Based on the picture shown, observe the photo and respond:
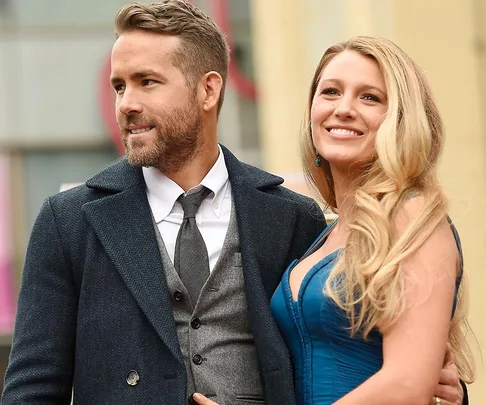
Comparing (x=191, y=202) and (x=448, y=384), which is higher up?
(x=191, y=202)

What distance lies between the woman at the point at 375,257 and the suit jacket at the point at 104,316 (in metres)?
0.17

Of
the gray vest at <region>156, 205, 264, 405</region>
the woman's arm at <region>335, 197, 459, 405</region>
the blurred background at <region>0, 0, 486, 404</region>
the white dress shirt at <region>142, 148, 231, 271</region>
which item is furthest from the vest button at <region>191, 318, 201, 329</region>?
the blurred background at <region>0, 0, 486, 404</region>

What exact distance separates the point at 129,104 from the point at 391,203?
0.98 meters

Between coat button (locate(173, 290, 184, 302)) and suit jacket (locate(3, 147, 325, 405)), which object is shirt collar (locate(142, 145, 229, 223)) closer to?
suit jacket (locate(3, 147, 325, 405))

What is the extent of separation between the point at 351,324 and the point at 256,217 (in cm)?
66

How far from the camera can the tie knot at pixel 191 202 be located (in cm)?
463

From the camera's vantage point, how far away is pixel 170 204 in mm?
4656

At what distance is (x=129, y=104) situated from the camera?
4.55 metres

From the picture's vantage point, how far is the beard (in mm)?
4578

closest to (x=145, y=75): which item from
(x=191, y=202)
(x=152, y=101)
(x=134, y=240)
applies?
(x=152, y=101)

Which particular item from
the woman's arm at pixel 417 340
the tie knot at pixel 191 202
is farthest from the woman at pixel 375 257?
the tie knot at pixel 191 202

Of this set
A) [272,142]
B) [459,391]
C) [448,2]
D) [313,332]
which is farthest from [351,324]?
[272,142]

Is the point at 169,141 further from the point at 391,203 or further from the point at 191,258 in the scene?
the point at 391,203

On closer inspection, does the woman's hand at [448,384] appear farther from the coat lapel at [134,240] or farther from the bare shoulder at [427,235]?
the coat lapel at [134,240]
